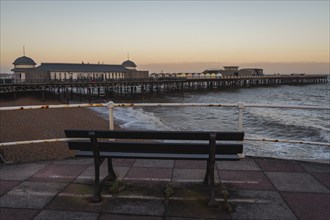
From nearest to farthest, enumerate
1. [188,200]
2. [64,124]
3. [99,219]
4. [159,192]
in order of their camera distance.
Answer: [99,219]
[188,200]
[159,192]
[64,124]

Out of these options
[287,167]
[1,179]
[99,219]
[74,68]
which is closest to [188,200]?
[99,219]

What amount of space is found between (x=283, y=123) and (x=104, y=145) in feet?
66.2

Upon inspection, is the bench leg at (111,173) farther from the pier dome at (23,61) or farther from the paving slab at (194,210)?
the pier dome at (23,61)

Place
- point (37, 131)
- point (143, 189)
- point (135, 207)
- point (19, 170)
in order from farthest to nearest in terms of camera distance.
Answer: point (37, 131), point (19, 170), point (143, 189), point (135, 207)

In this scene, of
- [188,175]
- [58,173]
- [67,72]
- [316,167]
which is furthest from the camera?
[67,72]

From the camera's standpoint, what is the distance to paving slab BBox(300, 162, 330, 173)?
4.39m

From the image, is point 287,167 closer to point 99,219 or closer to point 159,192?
point 159,192

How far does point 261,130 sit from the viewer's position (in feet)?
61.4

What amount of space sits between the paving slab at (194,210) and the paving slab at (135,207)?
12 centimetres

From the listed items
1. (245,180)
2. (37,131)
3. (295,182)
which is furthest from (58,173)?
(37,131)

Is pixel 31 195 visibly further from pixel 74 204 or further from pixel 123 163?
pixel 123 163

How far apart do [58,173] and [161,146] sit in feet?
6.03

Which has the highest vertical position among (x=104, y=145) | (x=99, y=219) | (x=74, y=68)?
(x=74, y=68)

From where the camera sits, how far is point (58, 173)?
14.0ft
